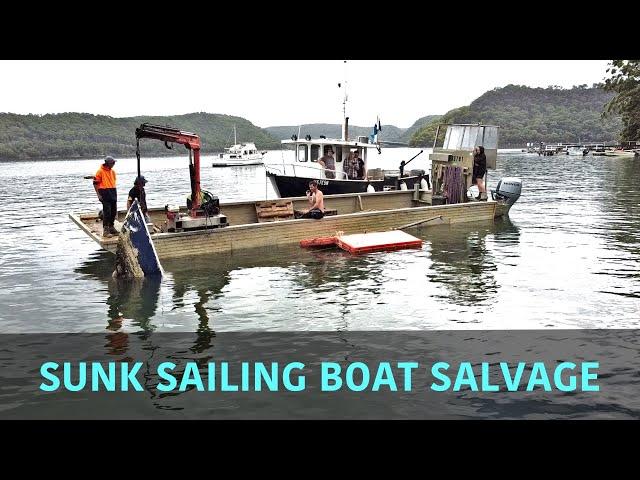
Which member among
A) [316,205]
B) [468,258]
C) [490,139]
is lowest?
[468,258]

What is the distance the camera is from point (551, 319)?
34.2ft

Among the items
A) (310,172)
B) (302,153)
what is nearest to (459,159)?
(310,172)

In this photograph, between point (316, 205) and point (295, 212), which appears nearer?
point (316, 205)

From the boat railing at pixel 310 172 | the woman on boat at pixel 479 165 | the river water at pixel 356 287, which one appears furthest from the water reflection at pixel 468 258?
the boat railing at pixel 310 172

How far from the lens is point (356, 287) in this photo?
42.0ft

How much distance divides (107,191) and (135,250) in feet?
8.25

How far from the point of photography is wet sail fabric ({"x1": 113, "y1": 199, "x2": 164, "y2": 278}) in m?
13.2

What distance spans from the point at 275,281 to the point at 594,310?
6.79 meters

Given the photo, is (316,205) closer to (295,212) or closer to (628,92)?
(295,212)

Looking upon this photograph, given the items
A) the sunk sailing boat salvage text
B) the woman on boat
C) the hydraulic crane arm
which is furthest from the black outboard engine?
the woman on boat

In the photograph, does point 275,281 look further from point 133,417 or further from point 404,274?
point 133,417

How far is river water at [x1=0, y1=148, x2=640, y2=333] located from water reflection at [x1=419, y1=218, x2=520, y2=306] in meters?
0.04

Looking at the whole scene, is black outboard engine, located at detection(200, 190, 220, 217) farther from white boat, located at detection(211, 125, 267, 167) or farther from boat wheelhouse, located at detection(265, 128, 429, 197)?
white boat, located at detection(211, 125, 267, 167)

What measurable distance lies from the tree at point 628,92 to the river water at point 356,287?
69.8 meters
